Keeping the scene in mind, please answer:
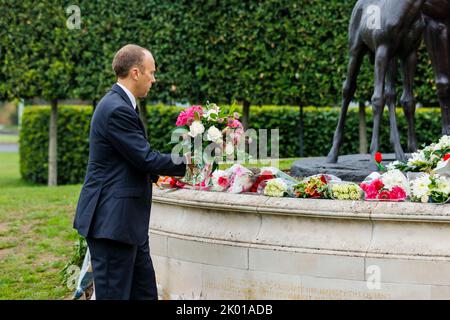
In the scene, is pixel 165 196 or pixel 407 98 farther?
pixel 407 98

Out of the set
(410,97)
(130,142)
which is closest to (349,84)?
(410,97)

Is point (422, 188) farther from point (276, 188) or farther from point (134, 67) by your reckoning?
point (134, 67)

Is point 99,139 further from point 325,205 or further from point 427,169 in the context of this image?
point 427,169

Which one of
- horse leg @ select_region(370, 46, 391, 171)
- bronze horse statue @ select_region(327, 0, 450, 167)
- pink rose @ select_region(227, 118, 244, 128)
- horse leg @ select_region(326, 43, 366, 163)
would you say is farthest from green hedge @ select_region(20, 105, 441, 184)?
pink rose @ select_region(227, 118, 244, 128)

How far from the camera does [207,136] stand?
421 centimetres

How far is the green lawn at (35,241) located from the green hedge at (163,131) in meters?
3.03

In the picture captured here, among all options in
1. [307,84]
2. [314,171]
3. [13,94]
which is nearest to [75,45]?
[13,94]

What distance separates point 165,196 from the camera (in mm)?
5156

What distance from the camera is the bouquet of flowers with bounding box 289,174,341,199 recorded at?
4.61m

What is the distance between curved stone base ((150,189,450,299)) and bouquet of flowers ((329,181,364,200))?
0.14 metres

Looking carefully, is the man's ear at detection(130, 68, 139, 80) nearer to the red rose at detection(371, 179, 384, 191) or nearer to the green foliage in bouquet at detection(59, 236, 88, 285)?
the red rose at detection(371, 179, 384, 191)

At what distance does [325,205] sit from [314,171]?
1612 mm

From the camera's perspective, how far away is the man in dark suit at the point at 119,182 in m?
3.51
